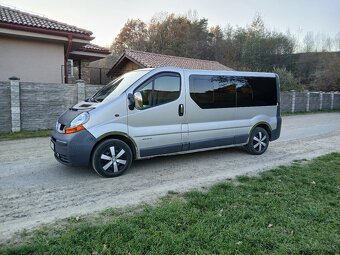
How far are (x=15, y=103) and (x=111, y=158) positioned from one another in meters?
6.96

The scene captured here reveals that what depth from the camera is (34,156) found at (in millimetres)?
6684

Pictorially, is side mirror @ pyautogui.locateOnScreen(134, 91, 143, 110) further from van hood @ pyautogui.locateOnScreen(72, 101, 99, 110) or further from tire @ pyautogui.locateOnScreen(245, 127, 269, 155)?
tire @ pyautogui.locateOnScreen(245, 127, 269, 155)

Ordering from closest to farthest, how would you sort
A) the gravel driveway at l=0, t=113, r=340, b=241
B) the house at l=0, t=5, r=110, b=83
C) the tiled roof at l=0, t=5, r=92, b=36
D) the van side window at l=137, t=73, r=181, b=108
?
the gravel driveway at l=0, t=113, r=340, b=241, the van side window at l=137, t=73, r=181, b=108, the tiled roof at l=0, t=5, r=92, b=36, the house at l=0, t=5, r=110, b=83

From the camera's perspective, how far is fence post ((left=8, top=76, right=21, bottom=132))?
10.0 m

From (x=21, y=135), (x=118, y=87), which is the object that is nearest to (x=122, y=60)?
(x=21, y=135)

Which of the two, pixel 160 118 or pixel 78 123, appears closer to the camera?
pixel 78 123

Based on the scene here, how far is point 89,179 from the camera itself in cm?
500

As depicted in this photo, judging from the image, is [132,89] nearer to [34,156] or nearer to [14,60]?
[34,156]

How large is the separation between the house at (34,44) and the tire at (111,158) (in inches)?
398

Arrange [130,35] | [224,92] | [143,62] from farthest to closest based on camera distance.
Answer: [130,35] < [143,62] < [224,92]

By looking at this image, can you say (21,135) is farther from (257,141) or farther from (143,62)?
(143,62)

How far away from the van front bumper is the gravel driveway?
1.23ft

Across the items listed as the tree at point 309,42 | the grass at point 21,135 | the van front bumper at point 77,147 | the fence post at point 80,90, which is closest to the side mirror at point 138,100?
the van front bumper at point 77,147

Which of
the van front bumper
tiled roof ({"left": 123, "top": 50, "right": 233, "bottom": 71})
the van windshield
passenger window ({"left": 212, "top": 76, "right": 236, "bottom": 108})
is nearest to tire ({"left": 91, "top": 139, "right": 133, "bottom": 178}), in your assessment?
the van front bumper
